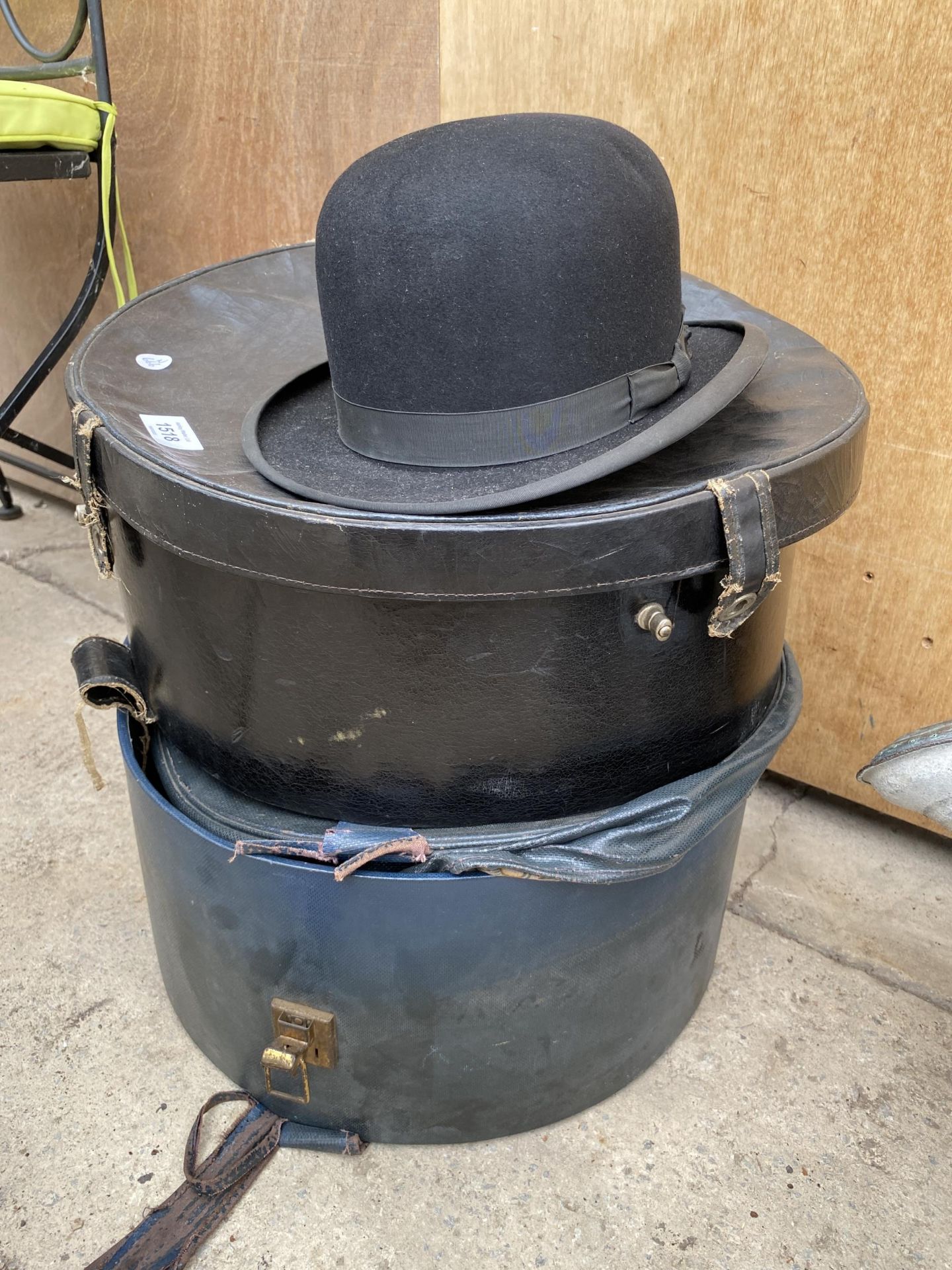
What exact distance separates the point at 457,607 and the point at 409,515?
0.32ft

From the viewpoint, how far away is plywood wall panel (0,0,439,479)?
1636mm

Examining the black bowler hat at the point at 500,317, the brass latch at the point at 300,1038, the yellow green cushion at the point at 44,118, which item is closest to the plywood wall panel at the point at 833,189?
the black bowler hat at the point at 500,317

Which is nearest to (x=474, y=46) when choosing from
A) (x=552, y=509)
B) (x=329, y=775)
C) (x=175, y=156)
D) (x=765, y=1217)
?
(x=175, y=156)

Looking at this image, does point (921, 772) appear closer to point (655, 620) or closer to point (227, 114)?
point (655, 620)

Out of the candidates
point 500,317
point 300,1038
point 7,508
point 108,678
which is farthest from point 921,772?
point 7,508

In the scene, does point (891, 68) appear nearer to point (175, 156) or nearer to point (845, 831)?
point (845, 831)

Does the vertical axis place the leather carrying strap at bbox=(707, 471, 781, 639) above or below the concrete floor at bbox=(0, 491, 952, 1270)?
above

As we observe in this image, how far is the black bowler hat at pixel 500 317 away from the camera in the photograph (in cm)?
85

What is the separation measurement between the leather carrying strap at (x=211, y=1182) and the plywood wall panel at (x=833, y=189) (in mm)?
1026

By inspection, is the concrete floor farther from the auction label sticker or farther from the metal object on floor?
the auction label sticker

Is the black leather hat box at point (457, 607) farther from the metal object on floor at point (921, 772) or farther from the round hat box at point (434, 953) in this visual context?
the metal object on floor at point (921, 772)

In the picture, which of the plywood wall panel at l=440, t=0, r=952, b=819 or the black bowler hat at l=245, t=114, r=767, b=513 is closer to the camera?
the black bowler hat at l=245, t=114, r=767, b=513

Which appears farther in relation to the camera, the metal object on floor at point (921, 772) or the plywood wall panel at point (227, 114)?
the plywood wall panel at point (227, 114)

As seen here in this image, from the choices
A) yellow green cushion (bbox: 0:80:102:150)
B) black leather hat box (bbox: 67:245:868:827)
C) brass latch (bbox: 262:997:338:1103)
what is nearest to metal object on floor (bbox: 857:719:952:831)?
black leather hat box (bbox: 67:245:868:827)
